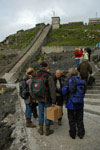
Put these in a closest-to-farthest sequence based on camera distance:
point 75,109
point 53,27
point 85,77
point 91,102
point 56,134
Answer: point 75,109 → point 56,134 → point 91,102 → point 85,77 → point 53,27

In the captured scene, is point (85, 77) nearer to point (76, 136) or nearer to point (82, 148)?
point (76, 136)

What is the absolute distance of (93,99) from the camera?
7.40 meters

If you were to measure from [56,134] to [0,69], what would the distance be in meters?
16.9

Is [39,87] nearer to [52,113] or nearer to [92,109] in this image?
[52,113]

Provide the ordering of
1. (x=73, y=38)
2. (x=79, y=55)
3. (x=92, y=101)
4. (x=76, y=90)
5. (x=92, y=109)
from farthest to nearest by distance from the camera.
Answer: (x=73, y=38) < (x=79, y=55) < (x=92, y=101) < (x=92, y=109) < (x=76, y=90)

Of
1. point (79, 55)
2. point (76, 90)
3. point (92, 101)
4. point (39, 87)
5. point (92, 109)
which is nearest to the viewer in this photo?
point (76, 90)

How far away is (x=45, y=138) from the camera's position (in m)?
4.25

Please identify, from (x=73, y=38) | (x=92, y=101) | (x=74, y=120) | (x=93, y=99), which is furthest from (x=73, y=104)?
(x=73, y=38)

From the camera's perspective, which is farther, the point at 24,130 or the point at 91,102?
the point at 91,102

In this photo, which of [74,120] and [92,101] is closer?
[74,120]

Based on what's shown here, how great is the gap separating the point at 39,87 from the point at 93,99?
4.00m

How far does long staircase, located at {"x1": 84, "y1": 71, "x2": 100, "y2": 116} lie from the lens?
6252mm

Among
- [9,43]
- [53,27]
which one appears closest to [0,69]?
[9,43]

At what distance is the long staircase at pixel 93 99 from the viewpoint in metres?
6.25
